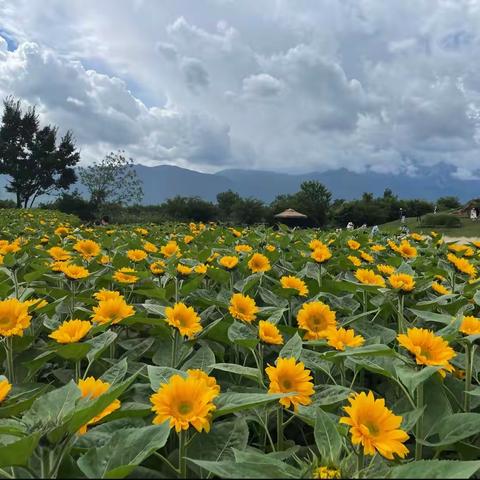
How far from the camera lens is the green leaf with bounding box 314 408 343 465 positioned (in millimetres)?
760

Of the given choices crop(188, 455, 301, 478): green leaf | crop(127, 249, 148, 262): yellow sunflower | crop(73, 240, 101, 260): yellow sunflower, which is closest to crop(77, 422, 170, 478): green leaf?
crop(188, 455, 301, 478): green leaf

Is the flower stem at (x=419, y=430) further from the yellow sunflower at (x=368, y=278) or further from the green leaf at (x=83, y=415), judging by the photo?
the yellow sunflower at (x=368, y=278)

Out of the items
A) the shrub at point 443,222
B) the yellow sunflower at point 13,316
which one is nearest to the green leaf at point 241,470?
the yellow sunflower at point 13,316

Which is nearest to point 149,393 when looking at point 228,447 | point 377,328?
point 228,447

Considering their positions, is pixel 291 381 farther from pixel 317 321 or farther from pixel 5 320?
pixel 5 320

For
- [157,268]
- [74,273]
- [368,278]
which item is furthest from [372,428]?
[157,268]

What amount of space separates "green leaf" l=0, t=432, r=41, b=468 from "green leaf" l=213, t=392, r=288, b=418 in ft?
0.92

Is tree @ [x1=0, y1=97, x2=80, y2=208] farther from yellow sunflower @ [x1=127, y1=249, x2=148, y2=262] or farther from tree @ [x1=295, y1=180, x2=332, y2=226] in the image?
yellow sunflower @ [x1=127, y1=249, x2=148, y2=262]

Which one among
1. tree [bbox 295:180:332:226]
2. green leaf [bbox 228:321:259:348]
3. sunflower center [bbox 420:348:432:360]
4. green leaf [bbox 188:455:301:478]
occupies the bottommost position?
green leaf [bbox 228:321:259:348]

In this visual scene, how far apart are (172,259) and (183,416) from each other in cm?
131

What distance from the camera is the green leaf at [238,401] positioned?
77cm

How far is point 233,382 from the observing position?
1.23m

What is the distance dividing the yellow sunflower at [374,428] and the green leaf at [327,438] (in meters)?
0.04

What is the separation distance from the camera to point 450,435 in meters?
0.87
